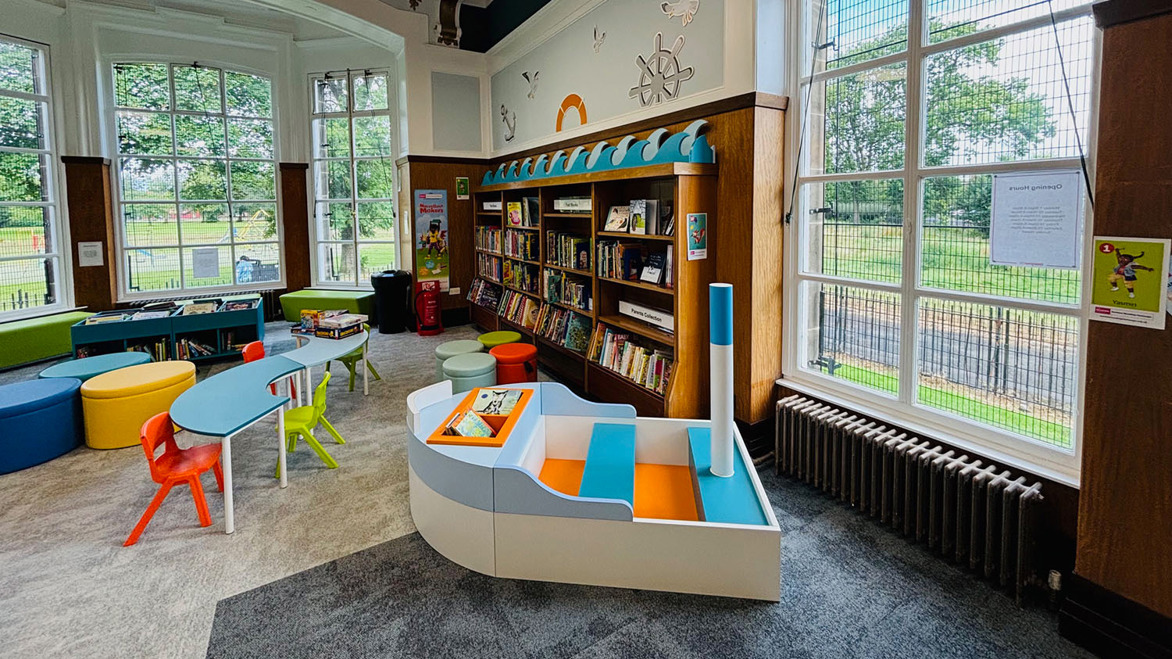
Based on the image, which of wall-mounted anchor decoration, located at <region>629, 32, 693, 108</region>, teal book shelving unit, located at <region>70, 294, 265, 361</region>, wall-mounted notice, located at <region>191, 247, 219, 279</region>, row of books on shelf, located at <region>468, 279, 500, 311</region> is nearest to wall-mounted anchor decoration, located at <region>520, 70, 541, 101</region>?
wall-mounted anchor decoration, located at <region>629, 32, 693, 108</region>

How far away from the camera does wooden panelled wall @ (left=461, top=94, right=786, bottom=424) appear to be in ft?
12.2

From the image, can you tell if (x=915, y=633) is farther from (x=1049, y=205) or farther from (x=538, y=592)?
(x=1049, y=205)

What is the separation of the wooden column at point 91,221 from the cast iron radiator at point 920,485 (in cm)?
869

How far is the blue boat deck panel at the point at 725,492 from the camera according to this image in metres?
2.65

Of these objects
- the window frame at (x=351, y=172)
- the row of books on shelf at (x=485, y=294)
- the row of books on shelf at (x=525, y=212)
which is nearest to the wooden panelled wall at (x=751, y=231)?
the row of books on shelf at (x=525, y=212)

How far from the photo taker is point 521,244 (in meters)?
6.44

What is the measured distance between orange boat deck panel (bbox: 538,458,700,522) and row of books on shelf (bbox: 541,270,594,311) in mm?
1878

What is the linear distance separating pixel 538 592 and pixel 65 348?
7.46 m

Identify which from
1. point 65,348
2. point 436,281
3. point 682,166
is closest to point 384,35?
point 436,281

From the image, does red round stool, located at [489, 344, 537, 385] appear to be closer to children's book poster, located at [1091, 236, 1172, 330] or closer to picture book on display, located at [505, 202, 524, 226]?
picture book on display, located at [505, 202, 524, 226]

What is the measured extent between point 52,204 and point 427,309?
4.69 meters

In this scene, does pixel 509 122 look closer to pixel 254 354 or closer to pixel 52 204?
pixel 254 354

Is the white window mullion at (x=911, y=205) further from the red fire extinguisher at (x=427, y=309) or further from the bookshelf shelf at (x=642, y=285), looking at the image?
the red fire extinguisher at (x=427, y=309)

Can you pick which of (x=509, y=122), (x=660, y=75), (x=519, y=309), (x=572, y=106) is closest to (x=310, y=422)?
(x=519, y=309)
